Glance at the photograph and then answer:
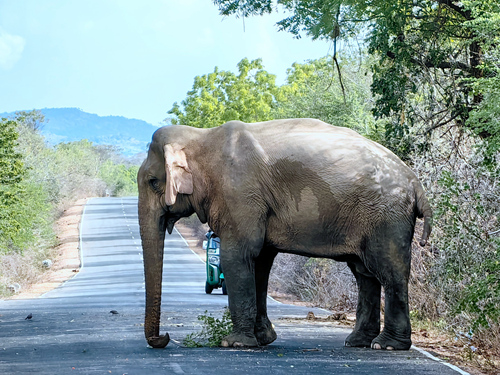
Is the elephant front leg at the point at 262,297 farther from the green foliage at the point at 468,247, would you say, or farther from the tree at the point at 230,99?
the tree at the point at 230,99

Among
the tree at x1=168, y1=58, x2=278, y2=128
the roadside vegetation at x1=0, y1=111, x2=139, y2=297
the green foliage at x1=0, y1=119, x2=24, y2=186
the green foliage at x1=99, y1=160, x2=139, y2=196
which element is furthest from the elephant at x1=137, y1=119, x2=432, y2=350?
the green foliage at x1=99, y1=160, x2=139, y2=196

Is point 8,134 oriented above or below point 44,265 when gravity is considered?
above

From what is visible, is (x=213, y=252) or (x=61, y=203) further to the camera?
(x=61, y=203)

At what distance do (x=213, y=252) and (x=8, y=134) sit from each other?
351 inches

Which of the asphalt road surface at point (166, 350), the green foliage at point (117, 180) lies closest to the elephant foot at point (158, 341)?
the asphalt road surface at point (166, 350)

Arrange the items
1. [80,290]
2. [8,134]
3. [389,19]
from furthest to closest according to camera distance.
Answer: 1. [80,290]
2. [8,134]
3. [389,19]

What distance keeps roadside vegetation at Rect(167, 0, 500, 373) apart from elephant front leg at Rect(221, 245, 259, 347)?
2.61m

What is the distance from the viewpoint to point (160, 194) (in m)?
12.9

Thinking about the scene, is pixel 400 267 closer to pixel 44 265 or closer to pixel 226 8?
pixel 226 8

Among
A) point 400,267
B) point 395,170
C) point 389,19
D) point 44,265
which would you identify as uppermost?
point 389,19

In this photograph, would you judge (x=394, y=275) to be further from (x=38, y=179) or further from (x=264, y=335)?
(x=38, y=179)

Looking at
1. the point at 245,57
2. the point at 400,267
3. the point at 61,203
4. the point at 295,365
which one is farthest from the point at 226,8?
the point at 61,203

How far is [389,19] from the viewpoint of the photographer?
16.6 meters

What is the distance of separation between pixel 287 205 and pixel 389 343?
2.25 m
